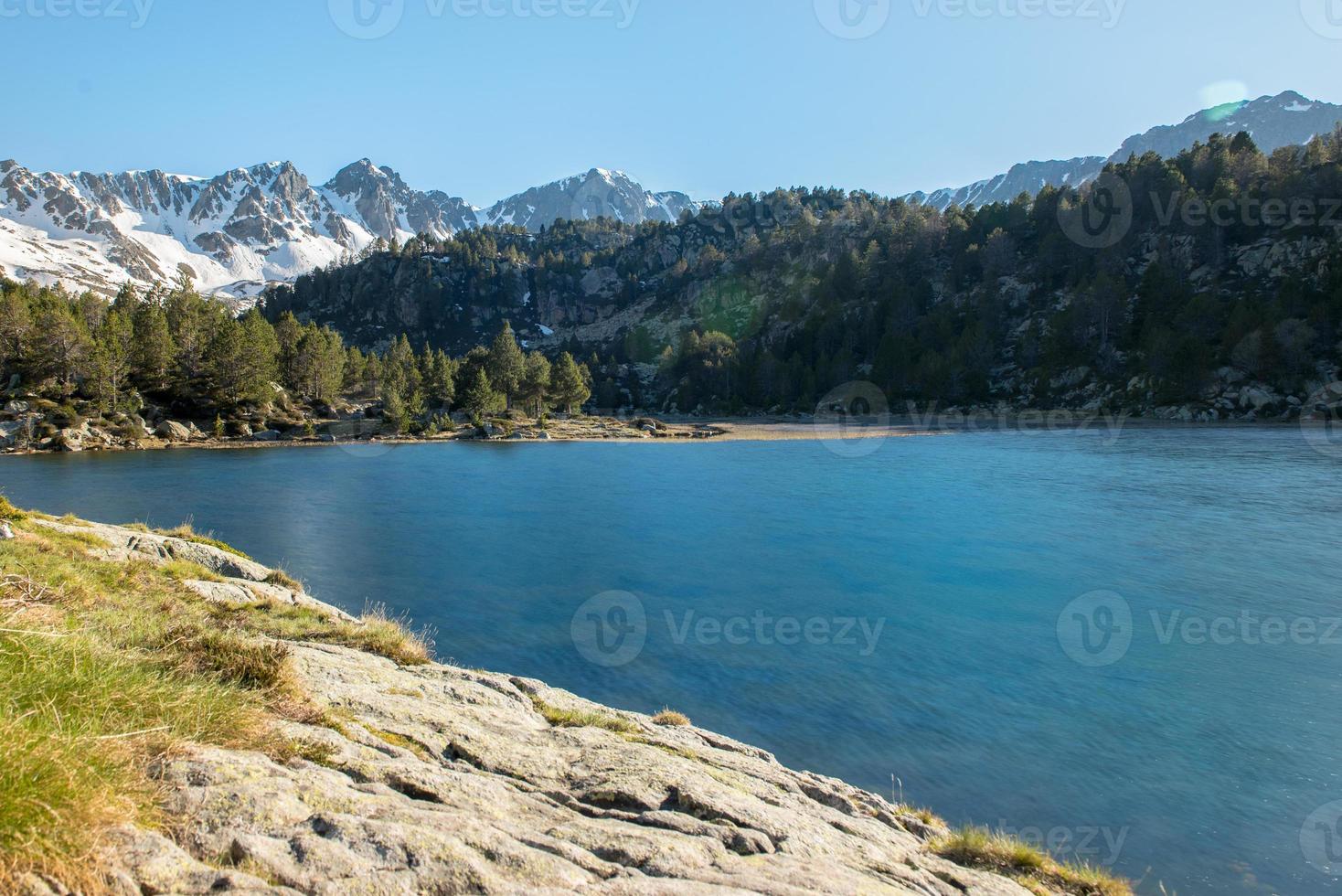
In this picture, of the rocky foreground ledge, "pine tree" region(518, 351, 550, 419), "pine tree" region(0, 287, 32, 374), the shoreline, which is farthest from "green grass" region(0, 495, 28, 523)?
"pine tree" region(518, 351, 550, 419)

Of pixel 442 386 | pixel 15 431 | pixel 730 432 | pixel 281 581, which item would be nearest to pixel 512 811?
pixel 281 581

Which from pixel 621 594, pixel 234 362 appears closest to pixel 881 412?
pixel 234 362

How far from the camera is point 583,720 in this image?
12789mm

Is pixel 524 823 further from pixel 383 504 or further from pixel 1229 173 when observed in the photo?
pixel 1229 173

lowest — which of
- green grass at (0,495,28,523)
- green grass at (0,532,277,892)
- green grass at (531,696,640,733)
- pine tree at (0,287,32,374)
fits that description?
green grass at (531,696,640,733)

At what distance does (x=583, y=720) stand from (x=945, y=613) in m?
17.7

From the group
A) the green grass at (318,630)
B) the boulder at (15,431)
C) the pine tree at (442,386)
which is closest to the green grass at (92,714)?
the green grass at (318,630)

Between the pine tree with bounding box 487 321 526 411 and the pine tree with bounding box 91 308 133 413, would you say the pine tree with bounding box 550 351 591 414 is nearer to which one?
the pine tree with bounding box 487 321 526 411

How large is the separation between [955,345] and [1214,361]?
1782 inches

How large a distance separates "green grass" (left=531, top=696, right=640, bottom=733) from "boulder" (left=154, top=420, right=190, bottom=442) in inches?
3586

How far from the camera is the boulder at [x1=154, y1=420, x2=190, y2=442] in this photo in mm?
85938

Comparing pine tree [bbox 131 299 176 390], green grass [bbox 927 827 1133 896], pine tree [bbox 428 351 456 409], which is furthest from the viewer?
pine tree [bbox 428 351 456 409]

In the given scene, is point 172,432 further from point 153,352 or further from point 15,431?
point 153,352

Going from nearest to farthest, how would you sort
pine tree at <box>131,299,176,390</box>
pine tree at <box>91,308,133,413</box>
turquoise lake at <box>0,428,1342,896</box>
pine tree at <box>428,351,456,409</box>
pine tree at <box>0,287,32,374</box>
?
turquoise lake at <box>0,428,1342,896</box>
pine tree at <box>91,308,133,413</box>
pine tree at <box>0,287,32,374</box>
pine tree at <box>131,299,176,390</box>
pine tree at <box>428,351,456,409</box>
